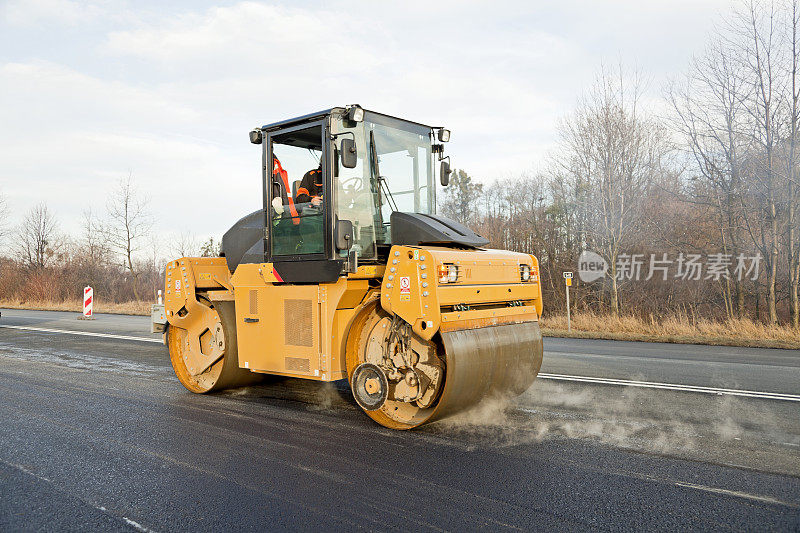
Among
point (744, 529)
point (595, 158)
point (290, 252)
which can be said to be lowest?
point (744, 529)

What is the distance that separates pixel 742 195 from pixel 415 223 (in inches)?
597

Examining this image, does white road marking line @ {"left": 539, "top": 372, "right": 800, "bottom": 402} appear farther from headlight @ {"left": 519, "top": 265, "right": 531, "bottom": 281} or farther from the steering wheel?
the steering wheel

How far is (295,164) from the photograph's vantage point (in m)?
6.25

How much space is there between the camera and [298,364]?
5875 millimetres

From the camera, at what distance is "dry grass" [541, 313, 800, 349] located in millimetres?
12523

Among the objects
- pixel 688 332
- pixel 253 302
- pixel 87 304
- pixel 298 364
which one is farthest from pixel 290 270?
pixel 87 304

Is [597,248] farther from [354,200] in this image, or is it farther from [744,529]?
[744,529]

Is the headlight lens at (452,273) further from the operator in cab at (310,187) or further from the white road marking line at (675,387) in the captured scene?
the white road marking line at (675,387)

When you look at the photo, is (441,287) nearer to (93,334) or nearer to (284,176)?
(284,176)

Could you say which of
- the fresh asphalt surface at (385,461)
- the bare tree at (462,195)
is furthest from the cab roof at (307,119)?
the bare tree at (462,195)

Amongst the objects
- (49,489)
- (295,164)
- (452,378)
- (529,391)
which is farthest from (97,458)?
(529,391)

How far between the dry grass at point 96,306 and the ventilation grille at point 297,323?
1809cm

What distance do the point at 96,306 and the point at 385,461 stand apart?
2656 cm

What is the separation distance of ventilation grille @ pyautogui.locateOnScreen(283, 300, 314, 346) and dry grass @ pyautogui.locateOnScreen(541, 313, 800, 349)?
31.6ft
